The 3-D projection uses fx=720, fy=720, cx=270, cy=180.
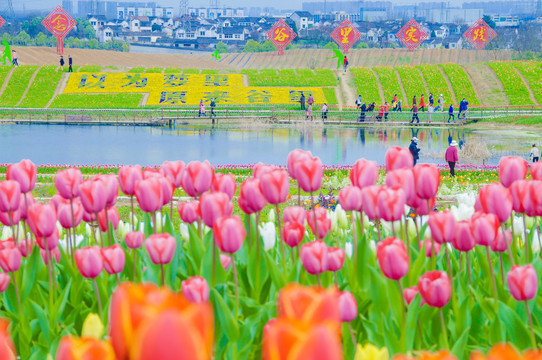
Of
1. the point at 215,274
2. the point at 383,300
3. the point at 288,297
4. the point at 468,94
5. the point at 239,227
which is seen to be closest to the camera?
the point at 288,297

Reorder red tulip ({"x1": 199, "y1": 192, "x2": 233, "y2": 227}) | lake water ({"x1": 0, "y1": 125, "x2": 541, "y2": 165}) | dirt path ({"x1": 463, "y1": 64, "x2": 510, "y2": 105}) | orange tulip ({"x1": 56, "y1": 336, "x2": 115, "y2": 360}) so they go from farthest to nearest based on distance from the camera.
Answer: dirt path ({"x1": 463, "y1": 64, "x2": 510, "y2": 105}) < lake water ({"x1": 0, "y1": 125, "x2": 541, "y2": 165}) < red tulip ({"x1": 199, "y1": 192, "x2": 233, "y2": 227}) < orange tulip ({"x1": 56, "y1": 336, "x2": 115, "y2": 360})

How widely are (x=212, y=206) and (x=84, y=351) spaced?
1.91 m

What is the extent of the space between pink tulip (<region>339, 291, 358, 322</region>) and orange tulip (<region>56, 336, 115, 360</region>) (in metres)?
1.36

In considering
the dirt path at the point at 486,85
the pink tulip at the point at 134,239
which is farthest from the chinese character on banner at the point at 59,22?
the pink tulip at the point at 134,239

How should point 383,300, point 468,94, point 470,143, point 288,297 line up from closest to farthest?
point 288,297
point 383,300
point 470,143
point 468,94

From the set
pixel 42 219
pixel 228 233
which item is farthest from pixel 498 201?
pixel 42 219

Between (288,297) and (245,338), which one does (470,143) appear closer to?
(245,338)

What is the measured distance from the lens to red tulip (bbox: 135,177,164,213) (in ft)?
10.8

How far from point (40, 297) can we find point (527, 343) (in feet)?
7.37

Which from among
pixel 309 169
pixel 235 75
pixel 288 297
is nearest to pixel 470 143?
pixel 309 169

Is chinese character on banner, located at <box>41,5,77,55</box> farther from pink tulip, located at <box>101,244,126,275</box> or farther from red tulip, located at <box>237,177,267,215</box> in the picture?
pink tulip, located at <box>101,244,126,275</box>

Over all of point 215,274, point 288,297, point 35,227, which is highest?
point 288,297

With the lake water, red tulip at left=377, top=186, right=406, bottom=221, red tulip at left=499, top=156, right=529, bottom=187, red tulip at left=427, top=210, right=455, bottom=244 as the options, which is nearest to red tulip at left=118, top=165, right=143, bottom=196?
red tulip at left=377, top=186, right=406, bottom=221

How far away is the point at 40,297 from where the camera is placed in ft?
11.5
